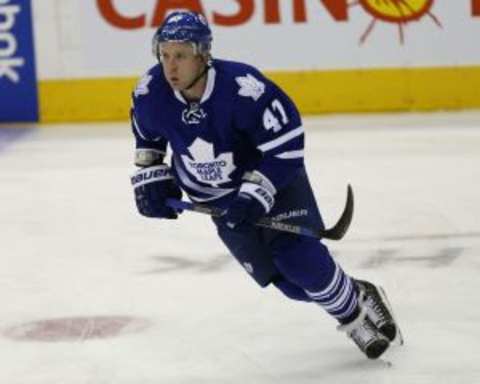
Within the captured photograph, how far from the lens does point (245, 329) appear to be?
387 centimetres

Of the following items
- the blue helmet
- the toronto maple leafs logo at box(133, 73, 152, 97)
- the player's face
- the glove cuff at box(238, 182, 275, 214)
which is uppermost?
the blue helmet

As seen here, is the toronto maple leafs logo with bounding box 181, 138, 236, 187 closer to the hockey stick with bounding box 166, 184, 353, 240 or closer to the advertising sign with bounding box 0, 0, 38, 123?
the hockey stick with bounding box 166, 184, 353, 240

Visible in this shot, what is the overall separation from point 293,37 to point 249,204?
206 inches

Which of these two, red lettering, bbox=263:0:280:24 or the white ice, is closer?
the white ice

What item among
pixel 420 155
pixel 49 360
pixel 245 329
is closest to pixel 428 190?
pixel 420 155

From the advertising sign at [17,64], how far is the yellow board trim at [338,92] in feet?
0.28

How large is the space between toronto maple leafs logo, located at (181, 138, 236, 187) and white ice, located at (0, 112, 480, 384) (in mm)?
492

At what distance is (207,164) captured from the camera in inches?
131

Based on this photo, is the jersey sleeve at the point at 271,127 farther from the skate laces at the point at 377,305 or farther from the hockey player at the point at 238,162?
the skate laces at the point at 377,305

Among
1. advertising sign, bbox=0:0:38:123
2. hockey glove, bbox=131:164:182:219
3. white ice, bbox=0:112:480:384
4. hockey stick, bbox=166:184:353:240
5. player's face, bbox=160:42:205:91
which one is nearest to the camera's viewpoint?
player's face, bbox=160:42:205:91

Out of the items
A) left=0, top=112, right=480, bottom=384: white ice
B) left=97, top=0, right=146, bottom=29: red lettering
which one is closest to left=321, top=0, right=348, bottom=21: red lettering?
left=97, top=0, right=146, bottom=29: red lettering

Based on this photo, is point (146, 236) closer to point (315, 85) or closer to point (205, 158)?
point (205, 158)

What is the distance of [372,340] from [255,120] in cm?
66

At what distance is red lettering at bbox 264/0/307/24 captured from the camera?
27.2 ft
